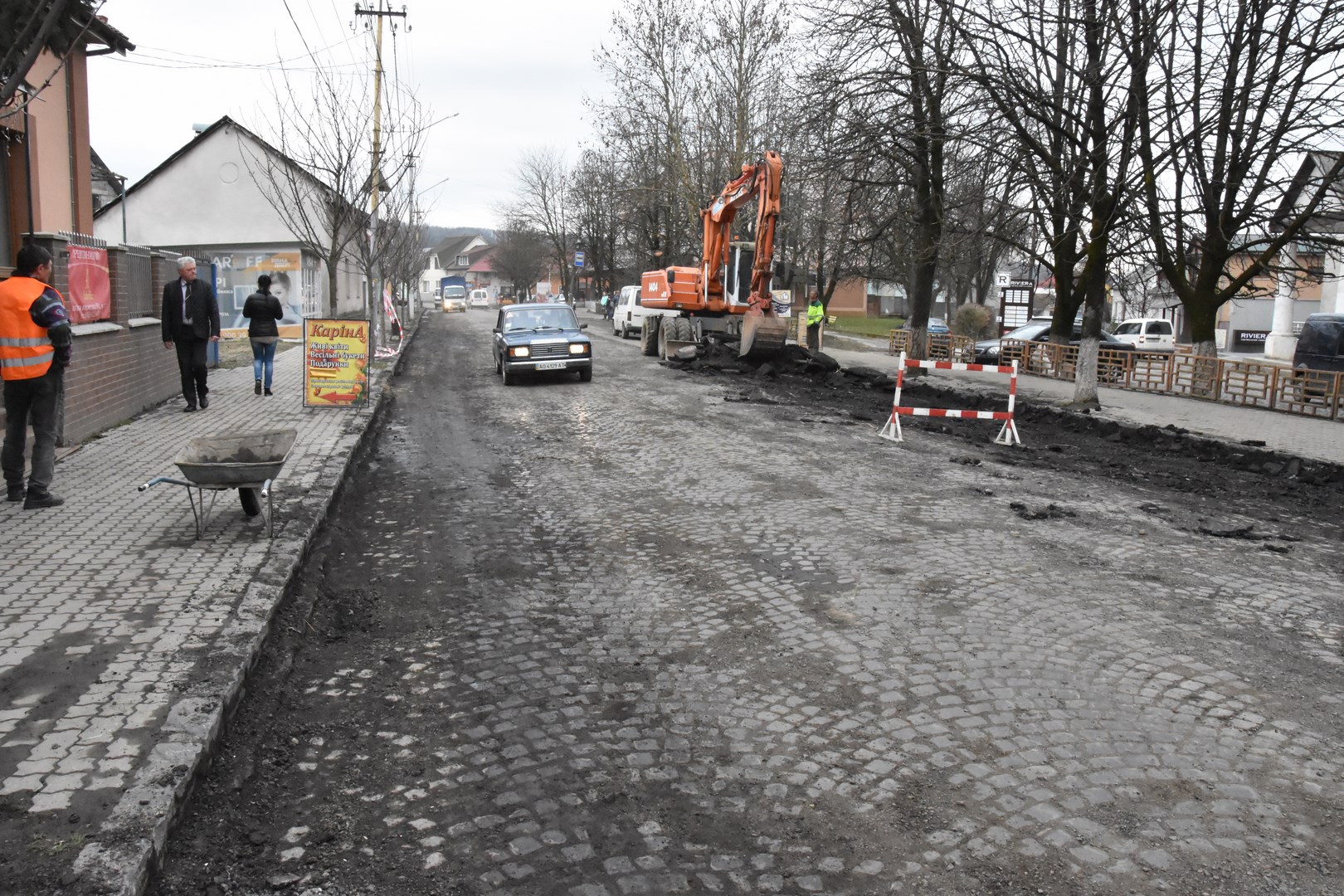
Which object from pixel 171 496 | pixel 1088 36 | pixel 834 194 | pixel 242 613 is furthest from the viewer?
pixel 834 194

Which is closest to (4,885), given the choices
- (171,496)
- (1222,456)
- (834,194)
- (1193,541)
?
(171,496)

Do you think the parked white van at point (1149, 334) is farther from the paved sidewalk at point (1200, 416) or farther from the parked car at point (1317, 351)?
the parked car at point (1317, 351)

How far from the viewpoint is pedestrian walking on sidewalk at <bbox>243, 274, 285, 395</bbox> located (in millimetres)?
15586

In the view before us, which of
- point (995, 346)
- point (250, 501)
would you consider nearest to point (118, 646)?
point (250, 501)

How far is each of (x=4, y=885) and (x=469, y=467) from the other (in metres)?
7.93

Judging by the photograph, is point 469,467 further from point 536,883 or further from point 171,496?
point 536,883

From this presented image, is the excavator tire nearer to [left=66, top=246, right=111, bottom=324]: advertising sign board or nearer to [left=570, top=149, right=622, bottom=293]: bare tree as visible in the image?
[left=66, top=246, right=111, bottom=324]: advertising sign board

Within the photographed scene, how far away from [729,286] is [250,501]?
58.1ft

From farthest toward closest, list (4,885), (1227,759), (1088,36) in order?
(1088,36), (1227,759), (4,885)

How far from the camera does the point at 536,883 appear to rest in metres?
3.24

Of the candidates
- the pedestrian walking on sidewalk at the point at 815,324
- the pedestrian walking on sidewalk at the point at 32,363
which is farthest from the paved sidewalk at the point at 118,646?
the pedestrian walking on sidewalk at the point at 815,324

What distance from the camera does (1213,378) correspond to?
19.9m

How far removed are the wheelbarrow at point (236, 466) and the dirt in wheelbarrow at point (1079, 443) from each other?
7547 mm

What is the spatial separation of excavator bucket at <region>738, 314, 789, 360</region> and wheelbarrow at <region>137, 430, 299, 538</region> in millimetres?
14939
